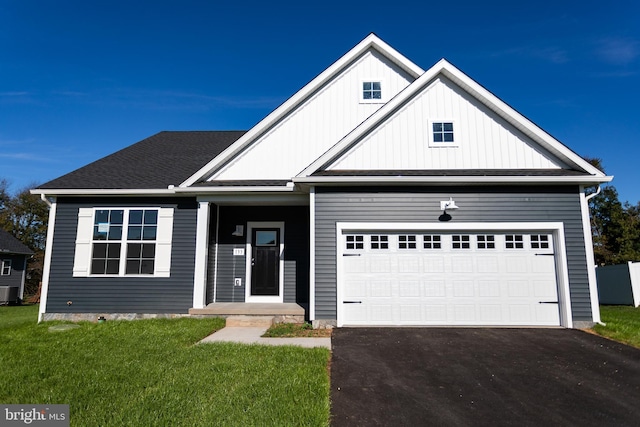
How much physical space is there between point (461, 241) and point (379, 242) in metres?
1.82

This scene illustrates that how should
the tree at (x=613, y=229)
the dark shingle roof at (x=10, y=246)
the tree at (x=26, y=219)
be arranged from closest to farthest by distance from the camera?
the dark shingle roof at (x=10, y=246) → the tree at (x=613, y=229) → the tree at (x=26, y=219)

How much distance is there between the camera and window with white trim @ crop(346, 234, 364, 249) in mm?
7863

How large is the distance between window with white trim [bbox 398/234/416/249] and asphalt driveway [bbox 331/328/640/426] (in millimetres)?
1886

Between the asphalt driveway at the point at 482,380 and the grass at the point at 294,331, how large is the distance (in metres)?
0.38

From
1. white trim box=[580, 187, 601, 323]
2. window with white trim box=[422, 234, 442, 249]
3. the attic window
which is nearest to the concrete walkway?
window with white trim box=[422, 234, 442, 249]

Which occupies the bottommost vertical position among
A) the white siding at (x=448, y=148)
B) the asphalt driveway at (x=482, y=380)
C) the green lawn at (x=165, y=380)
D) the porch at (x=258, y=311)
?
the asphalt driveway at (x=482, y=380)

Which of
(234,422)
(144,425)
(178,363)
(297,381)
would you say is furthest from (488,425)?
(178,363)

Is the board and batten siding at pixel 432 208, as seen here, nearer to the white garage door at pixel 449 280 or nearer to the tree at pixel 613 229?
the white garage door at pixel 449 280

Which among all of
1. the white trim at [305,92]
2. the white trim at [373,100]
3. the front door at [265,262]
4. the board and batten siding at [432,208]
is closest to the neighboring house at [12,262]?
the front door at [265,262]

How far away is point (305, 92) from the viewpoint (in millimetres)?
9914

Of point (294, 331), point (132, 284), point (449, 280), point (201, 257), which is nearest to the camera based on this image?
point (294, 331)

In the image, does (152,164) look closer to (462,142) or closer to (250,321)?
(250,321)

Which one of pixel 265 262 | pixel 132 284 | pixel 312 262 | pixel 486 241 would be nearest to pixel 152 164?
pixel 132 284

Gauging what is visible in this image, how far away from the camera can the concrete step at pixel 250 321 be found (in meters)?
8.08
